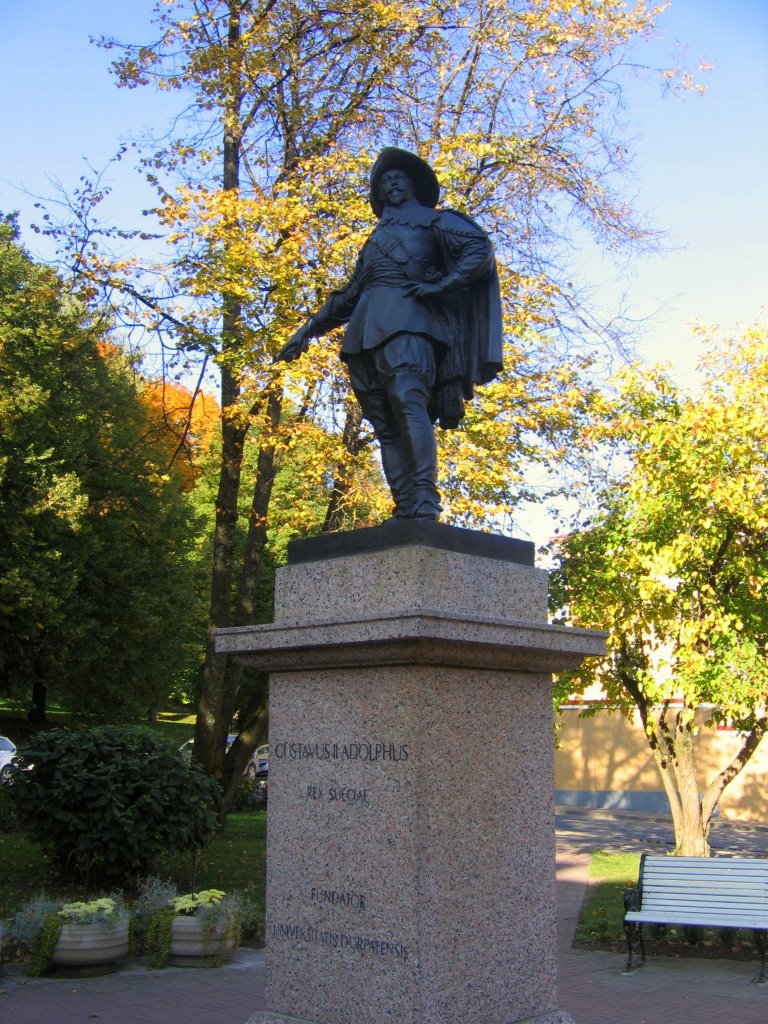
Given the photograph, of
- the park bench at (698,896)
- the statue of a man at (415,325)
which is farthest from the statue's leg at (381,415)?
the park bench at (698,896)

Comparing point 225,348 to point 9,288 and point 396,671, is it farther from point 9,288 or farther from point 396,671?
point 9,288

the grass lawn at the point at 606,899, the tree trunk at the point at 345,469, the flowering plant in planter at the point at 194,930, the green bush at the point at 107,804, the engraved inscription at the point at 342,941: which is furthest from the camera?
the tree trunk at the point at 345,469

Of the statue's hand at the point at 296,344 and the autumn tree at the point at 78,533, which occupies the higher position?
the autumn tree at the point at 78,533

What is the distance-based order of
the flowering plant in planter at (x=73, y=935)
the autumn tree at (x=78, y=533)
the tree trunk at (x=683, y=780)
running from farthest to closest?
1. the autumn tree at (x=78, y=533)
2. the tree trunk at (x=683, y=780)
3. the flowering plant in planter at (x=73, y=935)

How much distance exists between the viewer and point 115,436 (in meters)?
28.3

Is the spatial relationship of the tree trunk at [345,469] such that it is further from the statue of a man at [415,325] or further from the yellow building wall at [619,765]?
the yellow building wall at [619,765]

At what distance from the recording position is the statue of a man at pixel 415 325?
Result: 18.4ft

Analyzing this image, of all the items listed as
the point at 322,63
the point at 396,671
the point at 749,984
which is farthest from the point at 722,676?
the point at 322,63

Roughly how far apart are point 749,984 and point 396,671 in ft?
19.2

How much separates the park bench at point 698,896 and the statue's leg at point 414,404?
5712 millimetres

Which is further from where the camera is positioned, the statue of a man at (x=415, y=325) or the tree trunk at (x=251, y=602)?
the tree trunk at (x=251, y=602)

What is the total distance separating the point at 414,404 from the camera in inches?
220

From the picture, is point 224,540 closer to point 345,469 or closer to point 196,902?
point 345,469

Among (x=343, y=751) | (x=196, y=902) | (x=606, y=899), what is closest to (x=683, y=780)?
(x=606, y=899)
